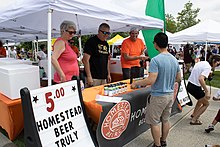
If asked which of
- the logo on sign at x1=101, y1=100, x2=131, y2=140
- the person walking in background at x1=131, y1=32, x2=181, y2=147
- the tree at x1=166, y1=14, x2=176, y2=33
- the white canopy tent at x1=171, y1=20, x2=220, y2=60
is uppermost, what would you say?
the tree at x1=166, y1=14, x2=176, y2=33

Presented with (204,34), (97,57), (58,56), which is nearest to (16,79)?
(58,56)

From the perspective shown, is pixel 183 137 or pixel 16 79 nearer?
pixel 16 79

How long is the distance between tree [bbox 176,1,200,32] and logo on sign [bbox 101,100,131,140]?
3764 centimetres

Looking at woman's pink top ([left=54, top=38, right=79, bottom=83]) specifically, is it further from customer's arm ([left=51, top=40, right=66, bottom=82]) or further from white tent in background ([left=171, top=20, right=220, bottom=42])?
white tent in background ([left=171, top=20, right=220, bottom=42])

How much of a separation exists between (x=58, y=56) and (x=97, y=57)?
0.95 meters

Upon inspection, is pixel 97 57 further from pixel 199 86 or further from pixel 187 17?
pixel 187 17

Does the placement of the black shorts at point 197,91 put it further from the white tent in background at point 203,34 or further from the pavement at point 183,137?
the white tent in background at point 203,34

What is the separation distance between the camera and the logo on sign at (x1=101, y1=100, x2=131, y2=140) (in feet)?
7.53

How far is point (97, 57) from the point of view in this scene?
3.33m

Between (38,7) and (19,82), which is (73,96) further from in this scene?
(38,7)

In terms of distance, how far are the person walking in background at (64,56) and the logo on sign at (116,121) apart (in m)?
0.73

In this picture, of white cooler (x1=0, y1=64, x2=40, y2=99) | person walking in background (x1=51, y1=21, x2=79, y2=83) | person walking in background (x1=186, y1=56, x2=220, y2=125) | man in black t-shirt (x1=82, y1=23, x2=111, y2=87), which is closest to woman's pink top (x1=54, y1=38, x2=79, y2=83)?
person walking in background (x1=51, y1=21, x2=79, y2=83)

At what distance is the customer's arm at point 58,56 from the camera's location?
2410mm

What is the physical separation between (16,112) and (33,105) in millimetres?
986
